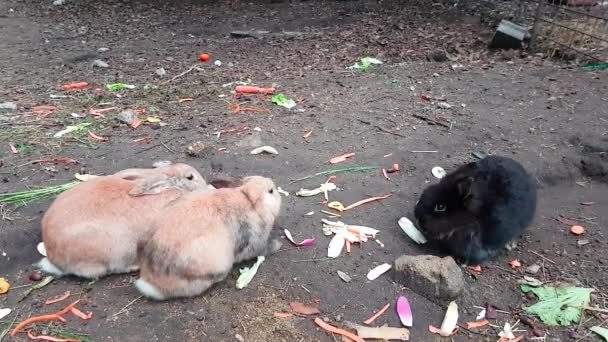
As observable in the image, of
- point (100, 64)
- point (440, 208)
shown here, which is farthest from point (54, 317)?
point (100, 64)

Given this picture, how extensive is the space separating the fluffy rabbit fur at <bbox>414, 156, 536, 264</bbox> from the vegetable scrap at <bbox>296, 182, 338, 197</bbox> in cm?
77

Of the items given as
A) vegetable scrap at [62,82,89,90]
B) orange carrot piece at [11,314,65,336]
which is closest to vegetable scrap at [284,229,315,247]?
orange carrot piece at [11,314,65,336]

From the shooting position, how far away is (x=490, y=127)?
542 centimetres

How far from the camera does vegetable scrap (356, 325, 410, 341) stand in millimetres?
3070

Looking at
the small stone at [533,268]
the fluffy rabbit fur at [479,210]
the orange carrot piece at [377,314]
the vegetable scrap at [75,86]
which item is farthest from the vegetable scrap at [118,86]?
the small stone at [533,268]

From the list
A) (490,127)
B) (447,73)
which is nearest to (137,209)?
(490,127)

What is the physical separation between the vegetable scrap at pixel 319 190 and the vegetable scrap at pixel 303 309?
121cm

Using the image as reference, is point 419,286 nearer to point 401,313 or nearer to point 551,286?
point 401,313

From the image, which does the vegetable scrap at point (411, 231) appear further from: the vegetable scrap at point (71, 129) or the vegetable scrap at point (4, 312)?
the vegetable scrap at point (71, 129)

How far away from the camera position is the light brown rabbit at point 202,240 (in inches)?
122

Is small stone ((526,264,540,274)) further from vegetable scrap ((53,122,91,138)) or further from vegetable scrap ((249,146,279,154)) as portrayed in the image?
vegetable scrap ((53,122,91,138))

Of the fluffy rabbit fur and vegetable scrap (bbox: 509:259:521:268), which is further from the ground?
the fluffy rabbit fur

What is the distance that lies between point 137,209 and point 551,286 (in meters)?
2.67

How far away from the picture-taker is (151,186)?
3.51 m
